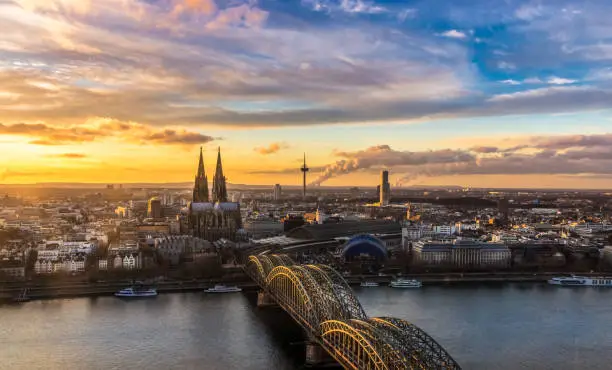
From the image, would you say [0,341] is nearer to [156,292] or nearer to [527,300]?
[156,292]

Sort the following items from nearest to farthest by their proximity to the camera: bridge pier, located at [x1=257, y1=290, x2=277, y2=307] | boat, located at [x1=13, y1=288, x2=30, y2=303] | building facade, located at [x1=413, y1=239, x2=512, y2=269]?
bridge pier, located at [x1=257, y1=290, x2=277, y2=307]
boat, located at [x1=13, y1=288, x2=30, y2=303]
building facade, located at [x1=413, y1=239, x2=512, y2=269]

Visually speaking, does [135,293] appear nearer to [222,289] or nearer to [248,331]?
[222,289]

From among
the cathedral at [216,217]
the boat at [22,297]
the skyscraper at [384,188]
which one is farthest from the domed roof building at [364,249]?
the skyscraper at [384,188]

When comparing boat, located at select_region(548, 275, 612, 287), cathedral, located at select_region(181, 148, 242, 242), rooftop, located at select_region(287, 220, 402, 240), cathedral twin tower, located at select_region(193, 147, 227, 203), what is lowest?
boat, located at select_region(548, 275, 612, 287)

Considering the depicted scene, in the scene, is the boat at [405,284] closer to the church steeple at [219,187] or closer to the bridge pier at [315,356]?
the bridge pier at [315,356]

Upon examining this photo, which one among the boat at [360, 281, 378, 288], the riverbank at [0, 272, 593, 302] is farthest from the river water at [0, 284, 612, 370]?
the boat at [360, 281, 378, 288]

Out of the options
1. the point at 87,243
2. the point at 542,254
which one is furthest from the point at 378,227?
the point at 87,243

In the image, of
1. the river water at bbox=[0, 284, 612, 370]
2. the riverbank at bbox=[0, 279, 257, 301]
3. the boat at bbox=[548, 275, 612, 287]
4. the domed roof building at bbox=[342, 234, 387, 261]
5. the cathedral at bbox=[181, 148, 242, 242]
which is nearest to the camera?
the river water at bbox=[0, 284, 612, 370]

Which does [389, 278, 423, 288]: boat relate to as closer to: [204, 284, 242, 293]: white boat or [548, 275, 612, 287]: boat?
[548, 275, 612, 287]: boat
